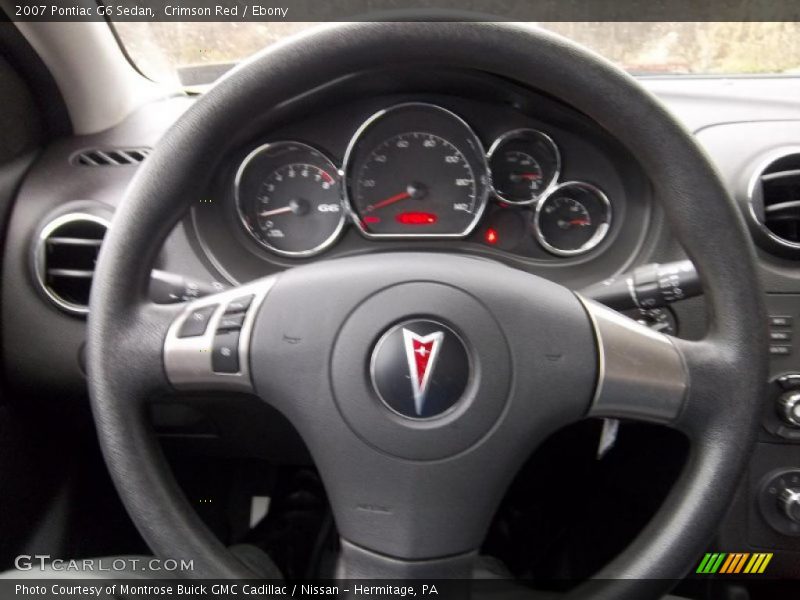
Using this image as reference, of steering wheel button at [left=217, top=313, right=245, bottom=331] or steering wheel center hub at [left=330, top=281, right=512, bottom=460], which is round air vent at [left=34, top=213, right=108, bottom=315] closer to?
steering wheel button at [left=217, top=313, right=245, bottom=331]

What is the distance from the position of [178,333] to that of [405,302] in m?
0.30

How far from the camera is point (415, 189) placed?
4.77 ft

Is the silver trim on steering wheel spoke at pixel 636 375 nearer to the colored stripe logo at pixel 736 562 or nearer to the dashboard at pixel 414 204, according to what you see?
the dashboard at pixel 414 204

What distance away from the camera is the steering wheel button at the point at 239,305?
98 centimetres

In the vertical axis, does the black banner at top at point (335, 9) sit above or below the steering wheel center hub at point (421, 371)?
above

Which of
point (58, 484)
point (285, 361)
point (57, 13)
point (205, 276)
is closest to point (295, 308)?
point (285, 361)

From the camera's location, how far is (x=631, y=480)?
150 centimetres

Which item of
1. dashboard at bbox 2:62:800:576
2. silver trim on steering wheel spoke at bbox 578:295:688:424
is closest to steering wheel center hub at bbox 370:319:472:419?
silver trim on steering wheel spoke at bbox 578:295:688:424

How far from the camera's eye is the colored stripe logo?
4.72 ft

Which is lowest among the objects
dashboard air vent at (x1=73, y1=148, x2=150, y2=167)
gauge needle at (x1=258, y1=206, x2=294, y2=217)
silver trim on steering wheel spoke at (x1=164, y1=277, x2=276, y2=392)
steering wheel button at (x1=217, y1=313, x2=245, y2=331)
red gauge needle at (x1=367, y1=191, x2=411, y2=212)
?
silver trim on steering wheel spoke at (x1=164, y1=277, x2=276, y2=392)

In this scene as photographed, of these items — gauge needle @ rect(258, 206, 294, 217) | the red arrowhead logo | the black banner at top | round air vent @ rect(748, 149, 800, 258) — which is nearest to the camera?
the red arrowhead logo

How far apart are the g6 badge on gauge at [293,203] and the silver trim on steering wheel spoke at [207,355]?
0.45 m

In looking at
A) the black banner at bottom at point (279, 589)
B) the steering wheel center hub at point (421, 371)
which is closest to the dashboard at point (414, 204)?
the black banner at bottom at point (279, 589)

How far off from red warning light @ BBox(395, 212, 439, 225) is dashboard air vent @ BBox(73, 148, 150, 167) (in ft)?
1.67
